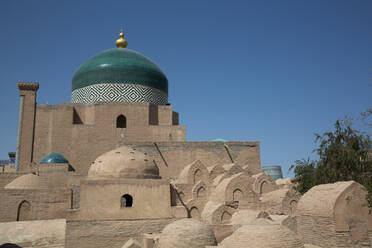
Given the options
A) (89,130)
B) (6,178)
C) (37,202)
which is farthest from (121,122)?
(37,202)

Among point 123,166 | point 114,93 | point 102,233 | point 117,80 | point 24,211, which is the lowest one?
point 102,233

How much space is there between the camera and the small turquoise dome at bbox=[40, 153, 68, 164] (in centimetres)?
1594

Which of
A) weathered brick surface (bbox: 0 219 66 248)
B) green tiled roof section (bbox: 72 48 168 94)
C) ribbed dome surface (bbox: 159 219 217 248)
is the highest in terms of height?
green tiled roof section (bbox: 72 48 168 94)

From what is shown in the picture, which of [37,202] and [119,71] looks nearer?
[37,202]

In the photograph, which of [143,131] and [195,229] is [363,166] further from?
[143,131]

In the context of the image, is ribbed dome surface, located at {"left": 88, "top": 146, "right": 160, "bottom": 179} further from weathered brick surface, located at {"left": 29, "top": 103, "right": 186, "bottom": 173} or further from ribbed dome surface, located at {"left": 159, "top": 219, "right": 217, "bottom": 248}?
weathered brick surface, located at {"left": 29, "top": 103, "right": 186, "bottom": 173}

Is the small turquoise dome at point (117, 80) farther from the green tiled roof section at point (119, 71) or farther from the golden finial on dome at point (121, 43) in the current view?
the golden finial on dome at point (121, 43)

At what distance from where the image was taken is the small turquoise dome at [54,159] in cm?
1594

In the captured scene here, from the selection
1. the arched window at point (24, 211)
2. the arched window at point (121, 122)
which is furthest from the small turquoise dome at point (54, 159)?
the arched window at point (121, 122)

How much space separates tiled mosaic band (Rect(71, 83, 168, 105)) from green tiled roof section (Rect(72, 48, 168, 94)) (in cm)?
26

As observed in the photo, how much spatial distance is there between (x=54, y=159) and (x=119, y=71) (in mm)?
6692

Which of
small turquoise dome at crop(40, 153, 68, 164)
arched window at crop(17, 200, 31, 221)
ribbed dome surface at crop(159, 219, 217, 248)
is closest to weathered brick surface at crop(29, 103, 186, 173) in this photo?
small turquoise dome at crop(40, 153, 68, 164)

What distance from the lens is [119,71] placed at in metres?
20.0

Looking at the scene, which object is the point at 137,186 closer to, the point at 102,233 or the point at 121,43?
the point at 102,233
